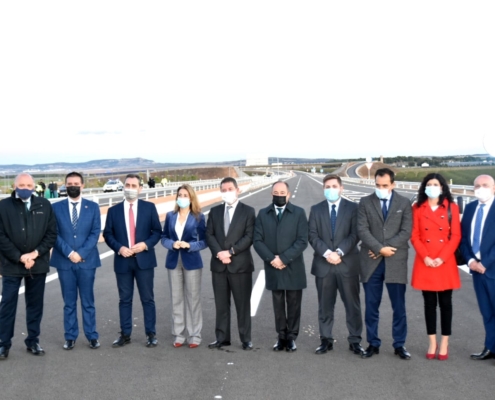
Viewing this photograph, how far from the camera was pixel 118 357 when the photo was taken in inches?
247

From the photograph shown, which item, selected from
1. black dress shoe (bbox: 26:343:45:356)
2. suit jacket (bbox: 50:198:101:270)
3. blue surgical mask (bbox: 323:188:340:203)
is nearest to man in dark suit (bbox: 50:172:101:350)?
suit jacket (bbox: 50:198:101:270)

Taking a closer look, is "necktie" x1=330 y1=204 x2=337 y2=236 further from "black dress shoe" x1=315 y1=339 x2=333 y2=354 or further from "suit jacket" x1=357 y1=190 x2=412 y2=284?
"black dress shoe" x1=315 y1=339 x2=333 y2=354

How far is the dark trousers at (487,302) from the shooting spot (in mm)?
6066

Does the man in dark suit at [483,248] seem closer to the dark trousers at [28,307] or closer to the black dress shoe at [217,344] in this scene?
the black dress shoe at [217,344]

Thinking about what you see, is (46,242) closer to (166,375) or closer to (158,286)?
(166,375)

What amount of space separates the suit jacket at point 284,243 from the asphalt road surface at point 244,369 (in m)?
0.77

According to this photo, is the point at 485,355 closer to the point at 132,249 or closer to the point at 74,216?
the point at 132,249

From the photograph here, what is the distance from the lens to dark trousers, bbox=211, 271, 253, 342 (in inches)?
263

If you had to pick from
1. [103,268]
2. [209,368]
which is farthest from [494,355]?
[103,268]

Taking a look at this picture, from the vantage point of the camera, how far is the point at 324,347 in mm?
6398

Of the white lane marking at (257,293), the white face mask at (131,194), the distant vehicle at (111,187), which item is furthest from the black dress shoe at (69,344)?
the distant vehicle at (111,187)

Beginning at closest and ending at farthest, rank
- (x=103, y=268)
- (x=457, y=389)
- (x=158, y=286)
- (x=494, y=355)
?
(x=457, y=389) → (x=494, y=355) → (x=158, y=286) → (x=103, y=268)

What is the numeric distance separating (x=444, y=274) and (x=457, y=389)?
54.6 inches

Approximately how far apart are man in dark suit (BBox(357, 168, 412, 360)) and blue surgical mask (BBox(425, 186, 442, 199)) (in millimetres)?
260
